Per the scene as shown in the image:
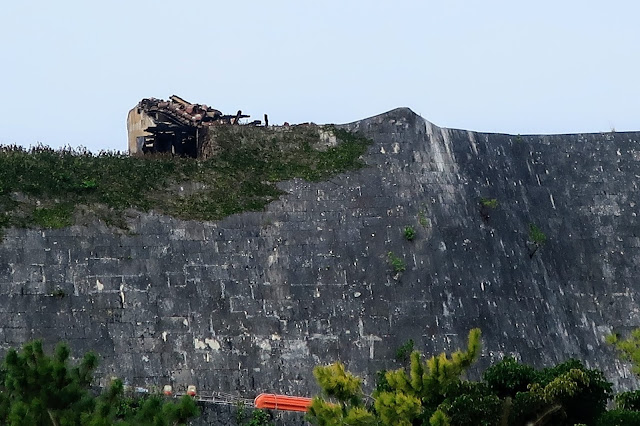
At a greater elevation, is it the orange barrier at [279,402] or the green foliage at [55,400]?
the green foliage at [55,400]

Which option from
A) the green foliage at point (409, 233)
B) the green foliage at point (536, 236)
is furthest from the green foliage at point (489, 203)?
the green foliage at point (409, 233)

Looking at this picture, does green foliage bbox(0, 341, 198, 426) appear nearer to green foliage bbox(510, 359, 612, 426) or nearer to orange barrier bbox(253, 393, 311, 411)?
green foliage bbox(510, 359, 612, 426)

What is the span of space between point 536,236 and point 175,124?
32.2 ft

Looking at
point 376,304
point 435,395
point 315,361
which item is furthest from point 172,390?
point 435,395

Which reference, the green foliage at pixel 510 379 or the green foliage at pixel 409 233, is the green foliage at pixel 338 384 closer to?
the green foliage at pixel 510 379

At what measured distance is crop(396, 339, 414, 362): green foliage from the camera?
22422mm

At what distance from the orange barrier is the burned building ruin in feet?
27.7

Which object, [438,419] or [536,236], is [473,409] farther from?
[536,236]

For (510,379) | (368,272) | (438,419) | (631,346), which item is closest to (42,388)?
(438,419)

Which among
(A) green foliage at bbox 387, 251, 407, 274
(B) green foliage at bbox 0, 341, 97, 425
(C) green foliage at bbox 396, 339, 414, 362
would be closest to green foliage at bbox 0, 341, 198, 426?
(B) green foliage at bbox 0, 341, 97, 425

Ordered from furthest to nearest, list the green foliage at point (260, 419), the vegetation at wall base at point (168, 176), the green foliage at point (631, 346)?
the vegetation at wall base at point (168, 176)
the green foliage at point (260, 419)
the green foliage at point (631, 346)

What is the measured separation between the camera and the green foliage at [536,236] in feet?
86.0

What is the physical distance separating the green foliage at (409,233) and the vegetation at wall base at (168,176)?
2233 millimetres

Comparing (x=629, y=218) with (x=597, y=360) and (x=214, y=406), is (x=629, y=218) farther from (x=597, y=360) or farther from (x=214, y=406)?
(x=214, y=406)
